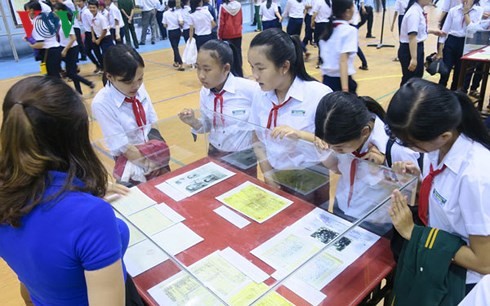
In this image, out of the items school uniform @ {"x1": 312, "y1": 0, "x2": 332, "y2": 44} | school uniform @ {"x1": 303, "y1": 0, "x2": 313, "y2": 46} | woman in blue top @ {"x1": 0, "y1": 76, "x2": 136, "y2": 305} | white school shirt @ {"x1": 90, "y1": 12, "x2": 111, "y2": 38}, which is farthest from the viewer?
school uniform @ {"x1": 303, "y1": 0, "x2": 313, "y2": 46}

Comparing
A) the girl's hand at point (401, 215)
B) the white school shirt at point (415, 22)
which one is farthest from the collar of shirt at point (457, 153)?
the white school shirt at point (415, 22)

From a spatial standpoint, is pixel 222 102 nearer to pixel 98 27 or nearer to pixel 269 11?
pixel 98 27

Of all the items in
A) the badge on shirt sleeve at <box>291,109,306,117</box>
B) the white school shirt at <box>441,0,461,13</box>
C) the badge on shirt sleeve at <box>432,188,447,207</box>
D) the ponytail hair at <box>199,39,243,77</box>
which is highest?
the ponytail hair at <box>199,39,243,77</box>

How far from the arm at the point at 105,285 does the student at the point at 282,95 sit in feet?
3.54

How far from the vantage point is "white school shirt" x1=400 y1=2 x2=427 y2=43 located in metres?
3.90

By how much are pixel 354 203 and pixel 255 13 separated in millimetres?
10558

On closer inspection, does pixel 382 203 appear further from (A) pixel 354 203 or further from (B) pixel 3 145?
(B) pixel 3 145

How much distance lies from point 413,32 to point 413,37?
5 centimetres

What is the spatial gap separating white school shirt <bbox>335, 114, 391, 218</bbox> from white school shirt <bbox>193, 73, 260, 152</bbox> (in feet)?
2.19

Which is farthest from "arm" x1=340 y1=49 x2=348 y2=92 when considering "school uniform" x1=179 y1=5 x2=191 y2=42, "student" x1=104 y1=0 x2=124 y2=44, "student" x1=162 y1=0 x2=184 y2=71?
"student" x1=104 y1=0 x2=124 y2=44

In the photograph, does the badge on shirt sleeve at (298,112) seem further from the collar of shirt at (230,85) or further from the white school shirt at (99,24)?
the white school shirt at (99,24)

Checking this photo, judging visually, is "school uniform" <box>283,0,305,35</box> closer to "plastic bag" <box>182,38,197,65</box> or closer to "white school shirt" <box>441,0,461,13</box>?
"plastic bag" <box>182,38,197,65</box>

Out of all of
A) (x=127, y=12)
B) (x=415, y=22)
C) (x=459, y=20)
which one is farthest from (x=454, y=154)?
(x=127, y=12)

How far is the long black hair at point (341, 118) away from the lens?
1.48 metres
